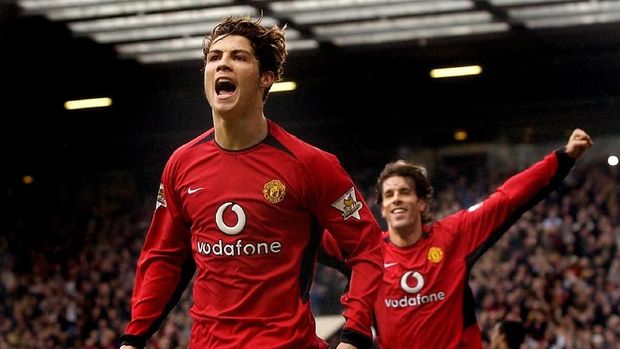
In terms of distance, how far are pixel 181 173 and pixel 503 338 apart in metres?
3.39

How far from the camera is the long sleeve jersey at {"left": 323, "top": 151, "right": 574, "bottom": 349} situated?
18.2 feet

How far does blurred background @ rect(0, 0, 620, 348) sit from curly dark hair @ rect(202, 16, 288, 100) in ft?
30.5

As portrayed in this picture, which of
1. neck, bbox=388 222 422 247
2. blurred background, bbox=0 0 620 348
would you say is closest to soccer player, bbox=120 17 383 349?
neck, bbox=388 222 422 247

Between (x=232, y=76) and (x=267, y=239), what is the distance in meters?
0.54

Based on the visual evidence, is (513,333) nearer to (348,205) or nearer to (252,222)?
(348,205)

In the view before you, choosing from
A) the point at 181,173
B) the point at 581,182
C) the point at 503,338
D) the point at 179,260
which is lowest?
the point at 503,338

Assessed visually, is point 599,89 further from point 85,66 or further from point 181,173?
point 181,173

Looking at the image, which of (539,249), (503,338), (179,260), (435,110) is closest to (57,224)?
(435,110)

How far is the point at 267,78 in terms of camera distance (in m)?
3.83

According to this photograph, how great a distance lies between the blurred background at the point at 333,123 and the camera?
44.8 ft

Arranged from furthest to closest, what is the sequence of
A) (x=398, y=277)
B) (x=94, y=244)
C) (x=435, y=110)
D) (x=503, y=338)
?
(x=94, y=244), (x=435, y=110), (x=503, y=338), (x=398, y=277)

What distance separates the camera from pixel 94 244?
17656 mm

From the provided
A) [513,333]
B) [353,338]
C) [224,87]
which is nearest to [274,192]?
[224,87]

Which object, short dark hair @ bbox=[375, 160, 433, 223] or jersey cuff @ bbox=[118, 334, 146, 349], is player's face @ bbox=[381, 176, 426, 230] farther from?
jersey cuff @ bbox=[118, 334, 146, 349]
